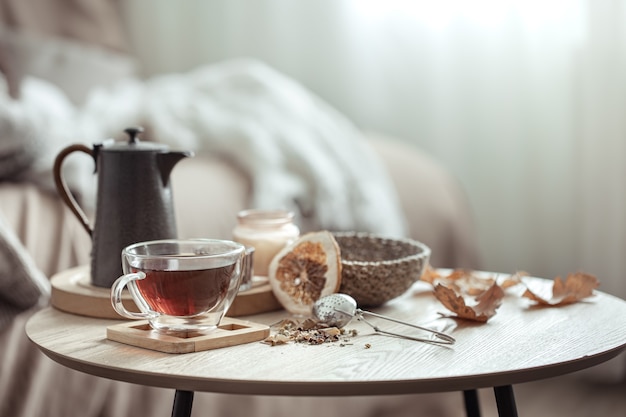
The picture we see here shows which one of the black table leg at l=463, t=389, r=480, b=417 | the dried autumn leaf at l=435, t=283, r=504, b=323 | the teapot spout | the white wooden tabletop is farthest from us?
the black table leg at l=463, t=389, r=480, b=417

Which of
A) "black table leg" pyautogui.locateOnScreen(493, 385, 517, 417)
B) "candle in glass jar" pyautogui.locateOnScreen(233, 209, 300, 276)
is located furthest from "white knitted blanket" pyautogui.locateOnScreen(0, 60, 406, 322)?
"black table leg" pyautogui.locateOnScreen(493, 385, 517, 417)

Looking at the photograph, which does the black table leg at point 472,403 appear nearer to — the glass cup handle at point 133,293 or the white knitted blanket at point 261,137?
the glass cup handle at point 133,293

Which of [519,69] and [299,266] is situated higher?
[519,69]

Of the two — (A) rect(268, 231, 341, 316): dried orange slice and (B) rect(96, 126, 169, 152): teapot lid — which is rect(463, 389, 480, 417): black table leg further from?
(B) rect(96, 126, 169, 152): teapot lid

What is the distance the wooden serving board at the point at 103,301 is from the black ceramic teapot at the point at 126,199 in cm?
3

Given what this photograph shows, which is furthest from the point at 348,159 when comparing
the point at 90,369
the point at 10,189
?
the point at 90,369

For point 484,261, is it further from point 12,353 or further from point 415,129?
point 12,353

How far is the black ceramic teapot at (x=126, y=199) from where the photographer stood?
1.03 metres

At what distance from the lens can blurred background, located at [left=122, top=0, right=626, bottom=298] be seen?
2.22 metres

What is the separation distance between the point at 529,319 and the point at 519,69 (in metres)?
1.52

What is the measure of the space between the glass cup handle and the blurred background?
164cm

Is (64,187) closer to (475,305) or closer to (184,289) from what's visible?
(184,289)

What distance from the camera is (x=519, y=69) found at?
7.71ft

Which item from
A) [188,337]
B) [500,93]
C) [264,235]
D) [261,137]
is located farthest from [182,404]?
[500,93]
